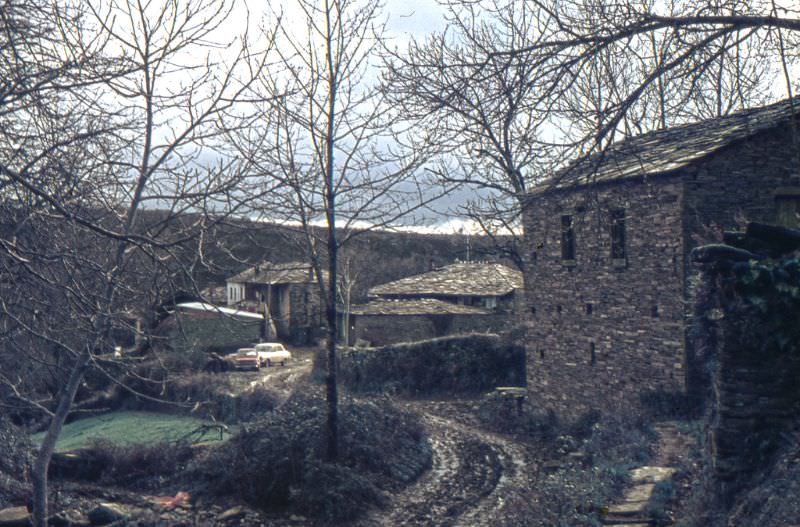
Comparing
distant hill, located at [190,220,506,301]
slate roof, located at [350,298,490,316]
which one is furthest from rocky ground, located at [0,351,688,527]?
distant hill, located at [190,220,506,301]

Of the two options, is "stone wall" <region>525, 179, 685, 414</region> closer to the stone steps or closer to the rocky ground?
the rocky ground

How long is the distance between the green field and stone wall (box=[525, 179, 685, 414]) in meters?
8.88

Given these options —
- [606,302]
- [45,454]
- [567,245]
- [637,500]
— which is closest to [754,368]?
[637,500]

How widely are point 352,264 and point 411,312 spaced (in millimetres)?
13974

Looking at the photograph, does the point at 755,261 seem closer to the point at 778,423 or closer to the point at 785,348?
the point at 785,348

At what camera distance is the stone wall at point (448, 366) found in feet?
73.4

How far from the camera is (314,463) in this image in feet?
40.5

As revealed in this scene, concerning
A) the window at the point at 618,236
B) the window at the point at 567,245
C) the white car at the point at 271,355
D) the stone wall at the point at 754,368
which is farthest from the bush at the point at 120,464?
the white car at the point at 271,355

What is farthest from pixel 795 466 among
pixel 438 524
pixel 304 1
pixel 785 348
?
pixel 304 1

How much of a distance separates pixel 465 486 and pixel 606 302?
564cm

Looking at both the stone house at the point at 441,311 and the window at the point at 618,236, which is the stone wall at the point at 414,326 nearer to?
the stone house at the point at 441,311

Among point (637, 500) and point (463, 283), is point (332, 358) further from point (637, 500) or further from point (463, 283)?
point (463, 283)

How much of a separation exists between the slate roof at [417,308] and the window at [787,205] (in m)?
15.0

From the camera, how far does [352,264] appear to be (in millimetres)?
40562
